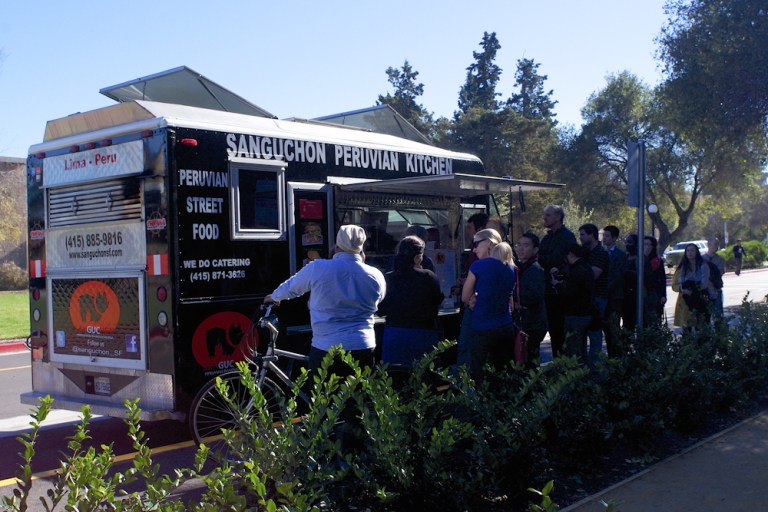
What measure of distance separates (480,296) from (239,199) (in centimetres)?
227

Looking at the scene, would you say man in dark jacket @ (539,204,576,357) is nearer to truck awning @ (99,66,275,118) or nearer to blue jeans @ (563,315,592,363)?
blue jeans @ (563,315,592,363)

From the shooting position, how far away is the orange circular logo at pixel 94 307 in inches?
273

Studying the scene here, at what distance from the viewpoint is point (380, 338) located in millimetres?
7977

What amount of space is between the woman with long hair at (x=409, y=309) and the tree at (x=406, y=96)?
46336 mm

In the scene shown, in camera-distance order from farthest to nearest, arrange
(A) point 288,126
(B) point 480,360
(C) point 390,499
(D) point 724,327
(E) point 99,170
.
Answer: (D) point 724,327 < (A) point 288,126 < (E) point 99,170 < (B) point 480,360 < (C) point 390,499

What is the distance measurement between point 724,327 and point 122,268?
6.13 m

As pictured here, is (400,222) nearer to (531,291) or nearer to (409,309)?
(531,291)

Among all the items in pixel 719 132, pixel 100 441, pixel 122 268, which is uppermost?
pixel 719 132

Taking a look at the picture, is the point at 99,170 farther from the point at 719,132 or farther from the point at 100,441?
the point at 719,132

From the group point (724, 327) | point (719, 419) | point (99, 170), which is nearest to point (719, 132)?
point (724, 327)

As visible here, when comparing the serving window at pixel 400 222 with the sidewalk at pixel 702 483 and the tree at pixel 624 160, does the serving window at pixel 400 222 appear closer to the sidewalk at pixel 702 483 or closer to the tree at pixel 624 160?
the sidewalk at pixel 702 483

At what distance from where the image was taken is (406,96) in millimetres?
57281

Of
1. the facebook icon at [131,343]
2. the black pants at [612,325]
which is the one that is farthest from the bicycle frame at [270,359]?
the black pants at [612,325]

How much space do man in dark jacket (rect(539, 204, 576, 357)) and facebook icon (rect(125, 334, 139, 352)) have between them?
4.32 metres
